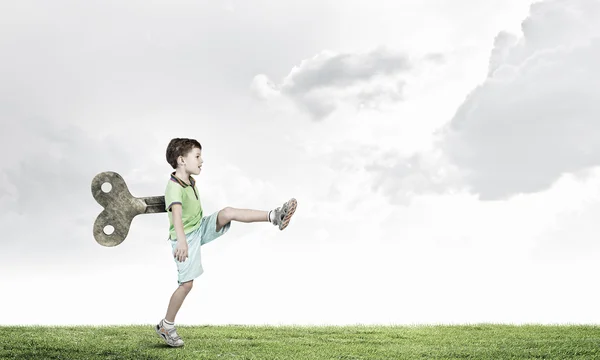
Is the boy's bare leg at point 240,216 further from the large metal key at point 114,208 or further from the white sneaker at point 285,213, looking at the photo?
the large metal key at point 114,208

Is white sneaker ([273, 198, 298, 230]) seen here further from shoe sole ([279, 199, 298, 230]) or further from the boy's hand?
the boy's hand

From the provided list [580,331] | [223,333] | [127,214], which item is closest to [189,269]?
[127,214]

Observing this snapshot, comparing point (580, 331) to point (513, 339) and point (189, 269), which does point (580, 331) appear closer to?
point (513, 339)

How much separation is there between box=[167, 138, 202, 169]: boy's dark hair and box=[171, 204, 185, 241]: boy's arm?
46 centimetres

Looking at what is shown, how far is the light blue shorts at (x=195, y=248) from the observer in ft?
21.1

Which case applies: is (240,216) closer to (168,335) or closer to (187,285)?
(187,285)

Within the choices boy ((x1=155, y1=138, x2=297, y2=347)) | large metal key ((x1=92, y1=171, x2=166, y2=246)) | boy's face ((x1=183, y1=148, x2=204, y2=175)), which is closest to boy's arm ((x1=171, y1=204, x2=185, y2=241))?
boy ((x1=155, y1=138, x2=297, y2=347))

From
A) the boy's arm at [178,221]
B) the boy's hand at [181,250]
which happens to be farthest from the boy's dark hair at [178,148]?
the boy's hand at [181,250]

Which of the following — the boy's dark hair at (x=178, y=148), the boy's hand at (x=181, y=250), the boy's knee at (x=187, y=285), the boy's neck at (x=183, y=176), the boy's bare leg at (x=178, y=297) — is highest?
the boy's dark hair at (x=178, y=148)

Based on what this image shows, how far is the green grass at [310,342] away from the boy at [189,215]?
63 centimetres

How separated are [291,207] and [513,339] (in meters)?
3.64

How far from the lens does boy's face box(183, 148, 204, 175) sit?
21.2ft

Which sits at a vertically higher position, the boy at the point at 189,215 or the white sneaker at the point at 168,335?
the boy at the point at 189,215

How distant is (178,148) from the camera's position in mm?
6488
